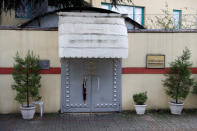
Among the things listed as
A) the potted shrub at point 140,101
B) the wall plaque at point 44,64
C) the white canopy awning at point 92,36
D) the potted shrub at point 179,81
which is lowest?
the potted shrub at point 140,101

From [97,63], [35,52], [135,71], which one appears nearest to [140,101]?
[135,71]

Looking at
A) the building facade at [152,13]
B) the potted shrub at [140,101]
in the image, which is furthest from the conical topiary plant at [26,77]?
the building facade at [152,13]

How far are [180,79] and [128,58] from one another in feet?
6.77

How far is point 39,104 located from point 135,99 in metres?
3.52

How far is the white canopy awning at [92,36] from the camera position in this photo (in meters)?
8.09

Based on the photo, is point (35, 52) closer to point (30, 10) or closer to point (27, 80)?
point (27, 80)

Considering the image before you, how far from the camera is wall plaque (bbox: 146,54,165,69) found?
31.7ft

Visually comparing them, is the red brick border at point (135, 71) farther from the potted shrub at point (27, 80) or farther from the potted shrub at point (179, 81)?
the potted shrub at point (27, 80)

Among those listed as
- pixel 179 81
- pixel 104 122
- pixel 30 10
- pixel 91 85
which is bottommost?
pixel 104 122

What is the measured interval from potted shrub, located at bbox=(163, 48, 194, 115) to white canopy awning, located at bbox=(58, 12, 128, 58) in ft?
7.39

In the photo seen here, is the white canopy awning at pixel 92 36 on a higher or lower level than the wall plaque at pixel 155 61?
higher

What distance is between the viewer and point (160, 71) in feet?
32.0

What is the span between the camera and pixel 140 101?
30.1 ft

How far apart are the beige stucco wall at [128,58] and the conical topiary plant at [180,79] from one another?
0.40m
